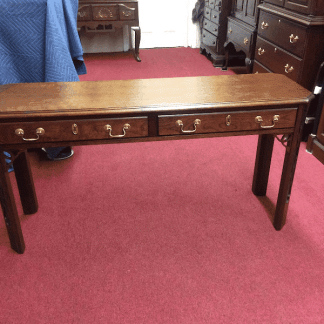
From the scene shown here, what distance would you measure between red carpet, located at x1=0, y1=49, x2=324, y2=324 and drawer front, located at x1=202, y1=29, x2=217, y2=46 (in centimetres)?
259

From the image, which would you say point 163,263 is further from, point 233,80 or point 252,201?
point 233,80

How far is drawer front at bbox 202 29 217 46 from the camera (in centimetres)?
446

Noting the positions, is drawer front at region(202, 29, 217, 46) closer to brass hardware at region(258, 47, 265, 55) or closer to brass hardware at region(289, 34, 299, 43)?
brass hardware at region(258, 47, 265, 55)

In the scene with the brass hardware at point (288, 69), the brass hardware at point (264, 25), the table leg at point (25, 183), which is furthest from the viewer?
the brass hardware at point (264, 25)

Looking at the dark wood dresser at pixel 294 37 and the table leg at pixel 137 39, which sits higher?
the dark wood dresser at pixel 294 37

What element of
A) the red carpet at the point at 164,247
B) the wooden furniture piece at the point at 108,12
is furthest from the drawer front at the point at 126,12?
the red carpet at the point at 164,247

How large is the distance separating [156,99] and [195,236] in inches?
28.5

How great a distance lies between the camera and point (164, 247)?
1611mm

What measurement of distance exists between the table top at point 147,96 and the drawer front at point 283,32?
0.87m

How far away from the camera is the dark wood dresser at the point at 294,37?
88.4 inches

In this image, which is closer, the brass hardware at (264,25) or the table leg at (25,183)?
the table leg at (25,183)

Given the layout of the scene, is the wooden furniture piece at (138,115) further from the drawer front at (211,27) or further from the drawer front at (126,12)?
the drawer front at (126,12)

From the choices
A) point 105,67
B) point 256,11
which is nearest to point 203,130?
point 256,11

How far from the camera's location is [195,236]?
168cm
